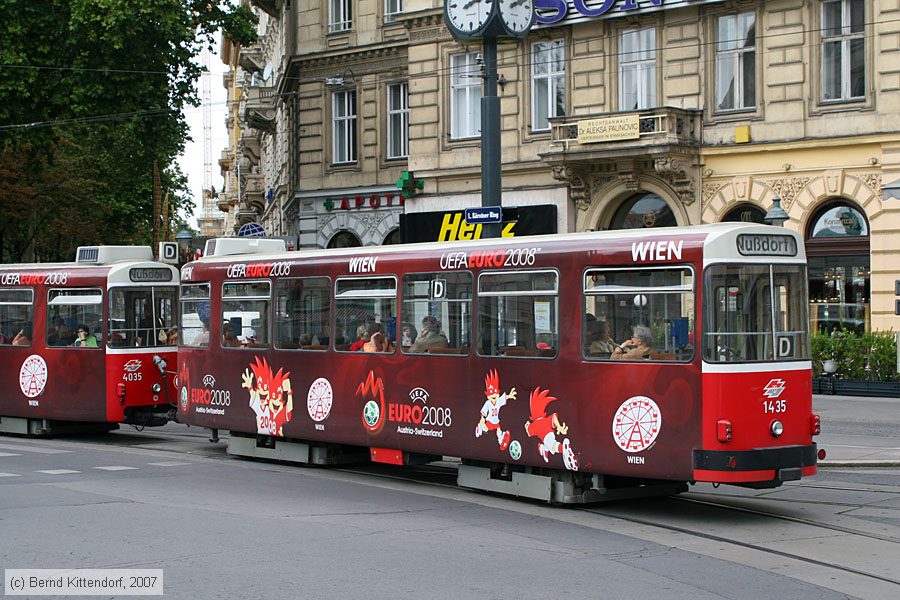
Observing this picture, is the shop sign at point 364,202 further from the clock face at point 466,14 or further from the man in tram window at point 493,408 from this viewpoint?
the man in tram window at point 493,408

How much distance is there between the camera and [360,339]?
15.8m

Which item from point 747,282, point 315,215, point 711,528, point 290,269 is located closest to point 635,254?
point 747,282

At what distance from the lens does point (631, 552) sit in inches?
417

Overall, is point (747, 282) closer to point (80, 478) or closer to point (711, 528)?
point (711, 528)

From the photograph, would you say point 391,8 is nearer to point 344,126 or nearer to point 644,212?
point 344,126

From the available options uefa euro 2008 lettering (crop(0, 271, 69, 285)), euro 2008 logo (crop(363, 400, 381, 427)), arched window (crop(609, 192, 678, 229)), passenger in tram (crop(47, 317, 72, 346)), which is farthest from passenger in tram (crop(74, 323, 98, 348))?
arched window (crop(609, 192, 678, 229))

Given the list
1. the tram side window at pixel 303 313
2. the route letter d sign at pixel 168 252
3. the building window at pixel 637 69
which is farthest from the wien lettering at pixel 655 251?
the route letter d sign at pixel 168 252

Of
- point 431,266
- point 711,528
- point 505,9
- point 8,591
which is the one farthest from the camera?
point 505,9

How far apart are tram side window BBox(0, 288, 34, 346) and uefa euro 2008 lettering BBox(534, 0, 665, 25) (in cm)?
1556

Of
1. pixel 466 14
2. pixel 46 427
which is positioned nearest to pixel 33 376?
pixel 46 427

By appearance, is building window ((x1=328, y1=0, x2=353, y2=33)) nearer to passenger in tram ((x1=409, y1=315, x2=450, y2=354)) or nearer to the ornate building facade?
the ornate building facade

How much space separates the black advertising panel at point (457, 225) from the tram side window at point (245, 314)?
15272 millimetres

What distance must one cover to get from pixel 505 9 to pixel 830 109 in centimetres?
1057

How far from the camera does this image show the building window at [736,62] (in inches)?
1166
